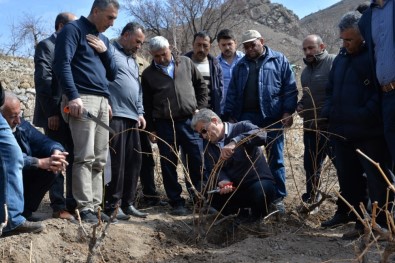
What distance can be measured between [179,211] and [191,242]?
2.37 ft

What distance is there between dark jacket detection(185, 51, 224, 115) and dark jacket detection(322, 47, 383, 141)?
1.59 meters

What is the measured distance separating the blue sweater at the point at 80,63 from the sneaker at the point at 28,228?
0.98 metres

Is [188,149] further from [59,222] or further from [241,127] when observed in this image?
[59,222]

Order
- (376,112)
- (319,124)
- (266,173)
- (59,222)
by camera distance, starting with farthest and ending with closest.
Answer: (319,124)
(266,173)
(59,222)
(376,112)

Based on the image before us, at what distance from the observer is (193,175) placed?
18.7ft

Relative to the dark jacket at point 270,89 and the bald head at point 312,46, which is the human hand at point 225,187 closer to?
the dark jacket at point 270,89

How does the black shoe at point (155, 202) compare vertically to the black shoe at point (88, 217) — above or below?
below

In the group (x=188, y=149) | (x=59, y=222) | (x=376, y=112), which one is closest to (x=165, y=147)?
(x=188, y=149)

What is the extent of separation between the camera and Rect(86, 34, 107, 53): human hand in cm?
467

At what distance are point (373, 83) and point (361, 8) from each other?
2.75 ft

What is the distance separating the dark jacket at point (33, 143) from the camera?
180 inches

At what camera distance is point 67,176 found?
4855 millimetres

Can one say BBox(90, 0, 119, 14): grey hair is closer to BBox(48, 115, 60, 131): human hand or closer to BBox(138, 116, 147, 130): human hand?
BBox(48, 115, 60, 131): human hand

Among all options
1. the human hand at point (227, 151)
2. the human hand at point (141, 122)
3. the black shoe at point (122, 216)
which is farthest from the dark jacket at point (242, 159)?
the black shoe at point (122, 216)
